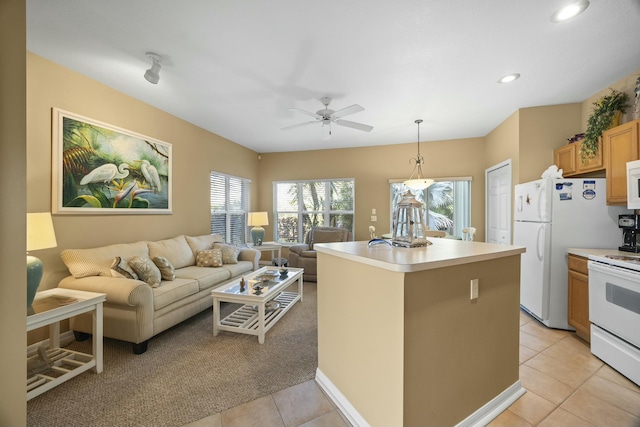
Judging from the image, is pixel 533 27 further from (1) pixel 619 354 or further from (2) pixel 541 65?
(1) pixel 619 354

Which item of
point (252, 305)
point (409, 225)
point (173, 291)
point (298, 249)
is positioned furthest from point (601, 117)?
point (173, 291)

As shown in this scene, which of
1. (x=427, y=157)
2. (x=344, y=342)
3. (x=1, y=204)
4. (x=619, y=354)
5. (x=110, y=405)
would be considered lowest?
(x=110, y=405)

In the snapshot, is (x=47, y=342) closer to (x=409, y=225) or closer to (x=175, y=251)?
(x=175, y=251)

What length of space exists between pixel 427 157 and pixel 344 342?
464cm

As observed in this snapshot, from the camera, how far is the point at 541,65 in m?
2.46

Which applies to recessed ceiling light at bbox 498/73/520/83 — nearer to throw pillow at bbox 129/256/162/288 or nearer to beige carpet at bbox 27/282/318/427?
beige carpet at bbox 27/282/318/427

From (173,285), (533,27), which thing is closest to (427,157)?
(533,27)

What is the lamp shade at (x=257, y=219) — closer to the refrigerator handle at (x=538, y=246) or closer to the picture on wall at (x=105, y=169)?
the picture on wall at (x=105, y=169)

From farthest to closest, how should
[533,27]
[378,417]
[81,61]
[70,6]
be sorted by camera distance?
[81,61]
[533,27]
[70,6]
[378,417]

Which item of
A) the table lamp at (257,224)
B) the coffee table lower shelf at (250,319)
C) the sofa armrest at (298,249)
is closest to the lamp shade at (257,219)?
the table lamp at (257,224)

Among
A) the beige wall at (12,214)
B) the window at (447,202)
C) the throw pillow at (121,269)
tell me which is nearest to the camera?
the beige wall at (12,214)

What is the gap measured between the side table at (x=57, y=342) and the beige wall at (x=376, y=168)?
4191 mm

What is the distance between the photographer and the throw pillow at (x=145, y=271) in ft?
8.52

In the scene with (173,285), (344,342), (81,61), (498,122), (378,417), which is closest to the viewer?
(378,417)
